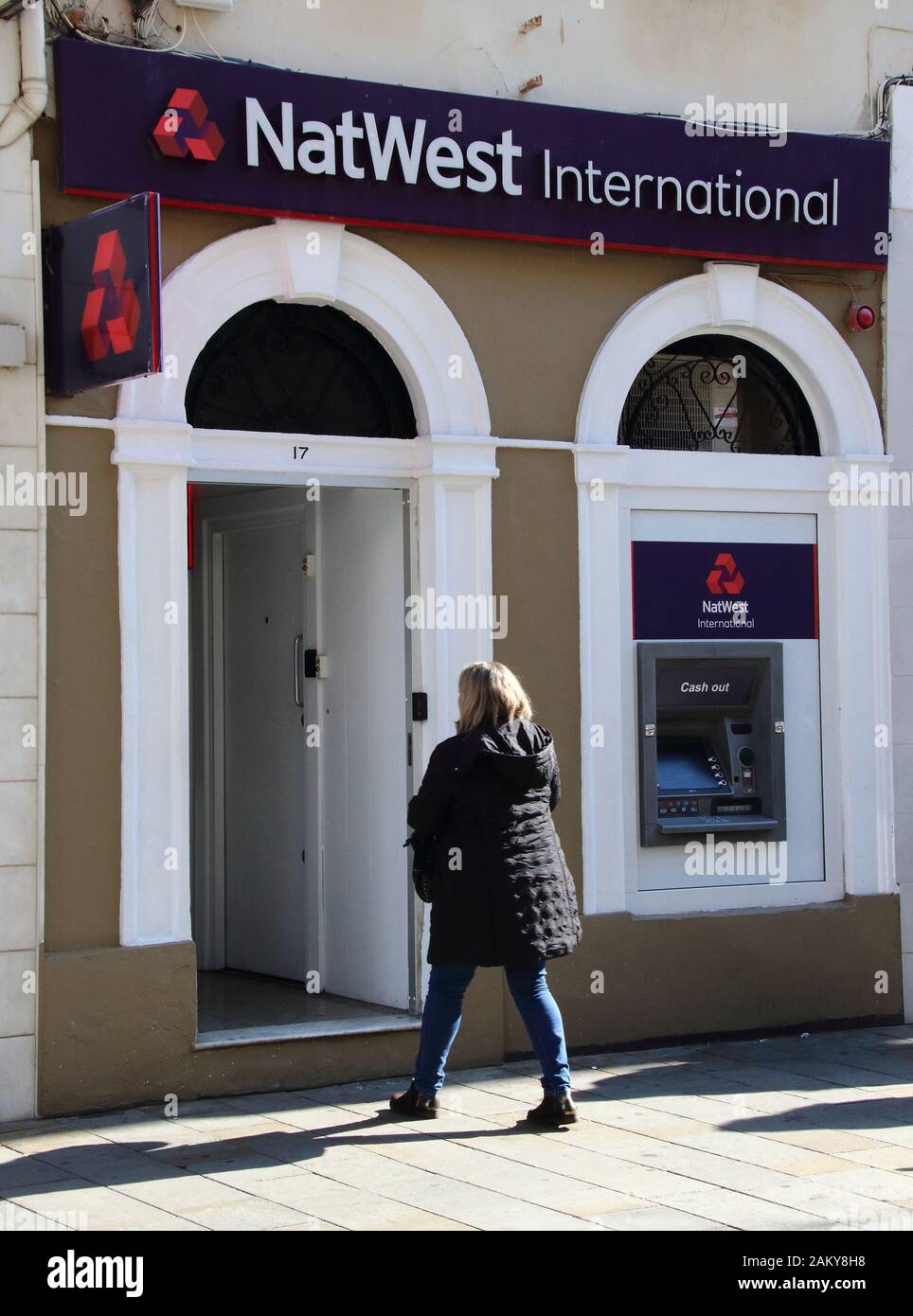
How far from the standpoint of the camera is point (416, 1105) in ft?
22.1

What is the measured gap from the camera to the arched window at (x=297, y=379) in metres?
7.52

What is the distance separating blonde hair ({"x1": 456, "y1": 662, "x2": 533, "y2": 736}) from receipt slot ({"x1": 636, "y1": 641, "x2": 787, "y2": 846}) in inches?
74.0

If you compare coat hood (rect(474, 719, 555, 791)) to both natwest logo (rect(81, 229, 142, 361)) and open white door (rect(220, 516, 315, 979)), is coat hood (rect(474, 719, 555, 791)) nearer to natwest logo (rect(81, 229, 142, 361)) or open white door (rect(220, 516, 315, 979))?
natwest logo (rect(81, 229, 142, 361))

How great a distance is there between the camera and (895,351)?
Answer: 892cm

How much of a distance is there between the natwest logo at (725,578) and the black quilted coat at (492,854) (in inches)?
91.8

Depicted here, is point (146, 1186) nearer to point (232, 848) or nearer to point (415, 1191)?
point (415, 1191)

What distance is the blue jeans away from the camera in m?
6.47

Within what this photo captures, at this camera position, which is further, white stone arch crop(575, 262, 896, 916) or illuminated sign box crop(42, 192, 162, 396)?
white stone arch crop(575, 262, 896, 916)

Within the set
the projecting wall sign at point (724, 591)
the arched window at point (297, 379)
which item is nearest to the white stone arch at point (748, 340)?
the projecting wall sign at point (724, 591)

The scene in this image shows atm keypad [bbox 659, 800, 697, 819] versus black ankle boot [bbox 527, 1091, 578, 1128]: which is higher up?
atm keypad [bbox 659, 800, 697, 819]

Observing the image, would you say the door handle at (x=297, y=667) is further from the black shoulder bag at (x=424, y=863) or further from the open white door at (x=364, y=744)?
the black shoulder bag at (x=424, y=863)

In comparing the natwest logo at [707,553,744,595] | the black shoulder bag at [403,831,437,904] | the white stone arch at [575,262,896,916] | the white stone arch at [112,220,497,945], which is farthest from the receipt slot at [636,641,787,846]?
the black shoulder bag at [403,831,437,904]

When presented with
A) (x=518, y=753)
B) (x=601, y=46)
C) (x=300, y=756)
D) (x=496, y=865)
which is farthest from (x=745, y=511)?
(x=496, y=865)
